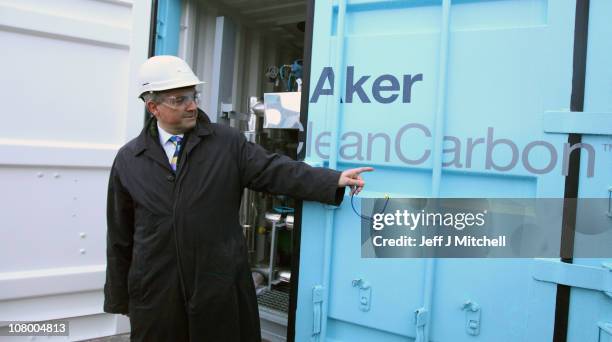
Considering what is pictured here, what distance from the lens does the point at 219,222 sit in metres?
1.74

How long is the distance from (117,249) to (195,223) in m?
0.50

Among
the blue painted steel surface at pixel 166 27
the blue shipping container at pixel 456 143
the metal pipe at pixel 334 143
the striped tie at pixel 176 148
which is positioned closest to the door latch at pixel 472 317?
the blue shipping container at pixel 456 143

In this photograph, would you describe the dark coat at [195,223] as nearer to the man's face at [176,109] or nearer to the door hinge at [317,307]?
the man's face at [176,109]

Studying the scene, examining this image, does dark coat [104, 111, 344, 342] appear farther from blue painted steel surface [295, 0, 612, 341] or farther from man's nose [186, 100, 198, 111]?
blue painted steel surface [295, 0, 612, 341]

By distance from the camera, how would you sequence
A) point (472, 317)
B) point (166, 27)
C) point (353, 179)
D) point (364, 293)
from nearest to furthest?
point (472, 317) → point (353, 179) → point (364, 293) → point (166, 27)

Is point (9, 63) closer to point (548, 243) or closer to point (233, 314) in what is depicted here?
point (233, 314)

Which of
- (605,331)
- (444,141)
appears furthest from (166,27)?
(605,331)

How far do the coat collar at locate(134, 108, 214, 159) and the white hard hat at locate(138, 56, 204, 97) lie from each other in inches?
6.9

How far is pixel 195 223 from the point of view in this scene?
1.69 metres

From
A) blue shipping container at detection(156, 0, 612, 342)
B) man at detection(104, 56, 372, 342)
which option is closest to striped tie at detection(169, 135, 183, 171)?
man at detection(104, 56, 372, 342)

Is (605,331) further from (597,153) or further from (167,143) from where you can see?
(167,143)

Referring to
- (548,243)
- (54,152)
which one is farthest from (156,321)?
(548,243)

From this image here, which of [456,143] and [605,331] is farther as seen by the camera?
[456,143]

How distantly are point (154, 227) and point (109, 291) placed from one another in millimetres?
485
